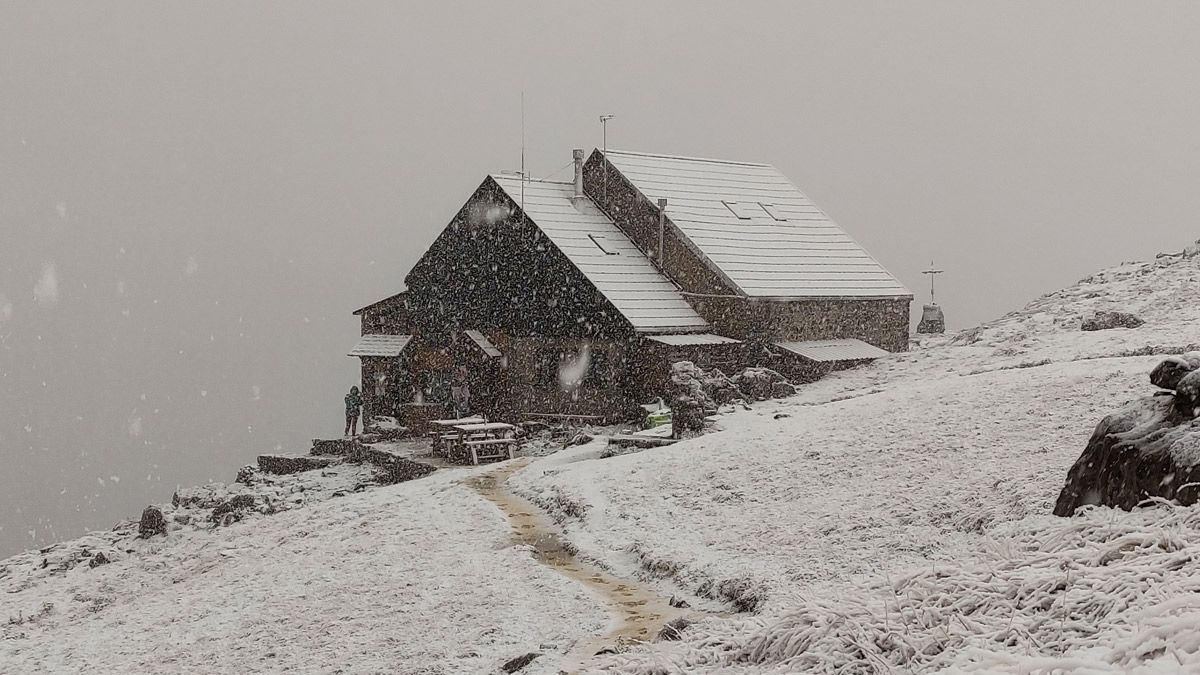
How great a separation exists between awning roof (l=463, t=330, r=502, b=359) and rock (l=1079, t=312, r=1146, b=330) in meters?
18.0

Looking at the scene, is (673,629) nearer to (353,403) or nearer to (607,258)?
(607,258)

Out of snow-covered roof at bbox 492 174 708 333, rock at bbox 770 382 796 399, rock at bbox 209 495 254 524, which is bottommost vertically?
rock at bbox 209 495 254 524

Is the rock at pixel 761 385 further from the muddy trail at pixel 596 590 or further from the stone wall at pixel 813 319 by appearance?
the muddy trail at pixel 596 590

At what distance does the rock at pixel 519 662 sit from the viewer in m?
9.76

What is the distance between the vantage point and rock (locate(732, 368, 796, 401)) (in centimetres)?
2972

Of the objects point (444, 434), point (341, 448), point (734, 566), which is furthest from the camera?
point (341, 448)

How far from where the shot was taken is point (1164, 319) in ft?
104

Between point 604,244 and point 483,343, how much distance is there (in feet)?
17.0

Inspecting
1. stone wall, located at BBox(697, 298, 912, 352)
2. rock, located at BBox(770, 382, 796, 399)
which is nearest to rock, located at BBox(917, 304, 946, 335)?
stone wall, located at BBox(697, 298, 912, 352)

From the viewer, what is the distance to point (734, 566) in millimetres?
12375

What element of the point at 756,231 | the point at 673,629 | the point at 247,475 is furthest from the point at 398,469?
the point at 673,629

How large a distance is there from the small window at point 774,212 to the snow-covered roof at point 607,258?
6060mm

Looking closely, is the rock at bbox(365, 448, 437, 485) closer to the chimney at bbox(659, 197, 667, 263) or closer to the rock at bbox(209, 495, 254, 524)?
the rock at bbox(209, 495, 254, 524)

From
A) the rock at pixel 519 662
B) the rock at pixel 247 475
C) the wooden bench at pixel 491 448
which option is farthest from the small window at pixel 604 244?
the rock at pixel 519 662
